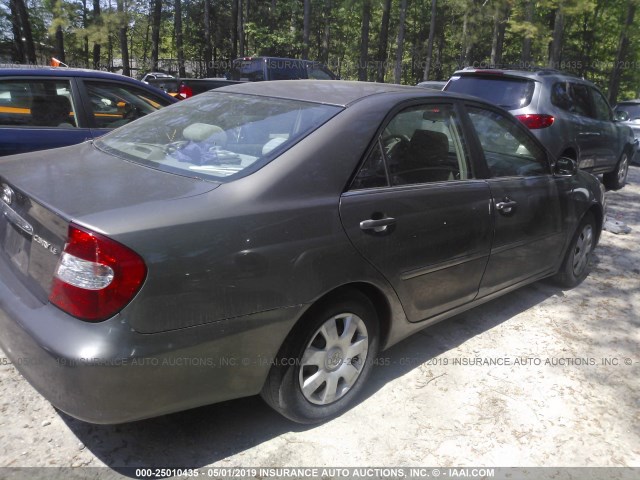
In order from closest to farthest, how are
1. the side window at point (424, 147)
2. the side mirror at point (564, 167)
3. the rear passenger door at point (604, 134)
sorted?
the side window at point (424, 147), the side mirror at point (564, 167), the rear passenger door at point (604, 134)

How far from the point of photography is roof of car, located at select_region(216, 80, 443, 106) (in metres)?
2.93

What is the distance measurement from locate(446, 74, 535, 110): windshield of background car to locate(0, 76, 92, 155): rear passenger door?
16.6 ft

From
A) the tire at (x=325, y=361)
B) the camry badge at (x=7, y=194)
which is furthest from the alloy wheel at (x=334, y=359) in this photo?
the camry badge at (x=7, y=194)

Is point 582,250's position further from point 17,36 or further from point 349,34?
point 349,34

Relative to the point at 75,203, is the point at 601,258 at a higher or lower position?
lower

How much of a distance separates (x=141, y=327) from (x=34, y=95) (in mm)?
3683

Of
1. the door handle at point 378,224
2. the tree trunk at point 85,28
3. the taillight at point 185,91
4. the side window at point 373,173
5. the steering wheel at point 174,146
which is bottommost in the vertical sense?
the door handle at point 378,224

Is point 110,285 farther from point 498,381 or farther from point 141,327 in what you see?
point 498,381

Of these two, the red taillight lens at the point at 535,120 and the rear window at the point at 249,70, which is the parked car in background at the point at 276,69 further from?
the red taillight lens at the point at 535,120

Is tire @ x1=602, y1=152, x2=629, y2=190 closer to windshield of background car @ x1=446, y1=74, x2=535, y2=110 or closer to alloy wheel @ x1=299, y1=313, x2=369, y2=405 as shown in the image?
windshield of background car @ x1=446, y1=74, x2=535, y2=110

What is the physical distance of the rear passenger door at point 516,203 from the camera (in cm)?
354

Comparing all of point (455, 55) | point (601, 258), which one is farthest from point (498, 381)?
point (455, 55)

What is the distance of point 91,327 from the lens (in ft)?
6.43

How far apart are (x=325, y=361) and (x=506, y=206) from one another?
1708 millimetres
